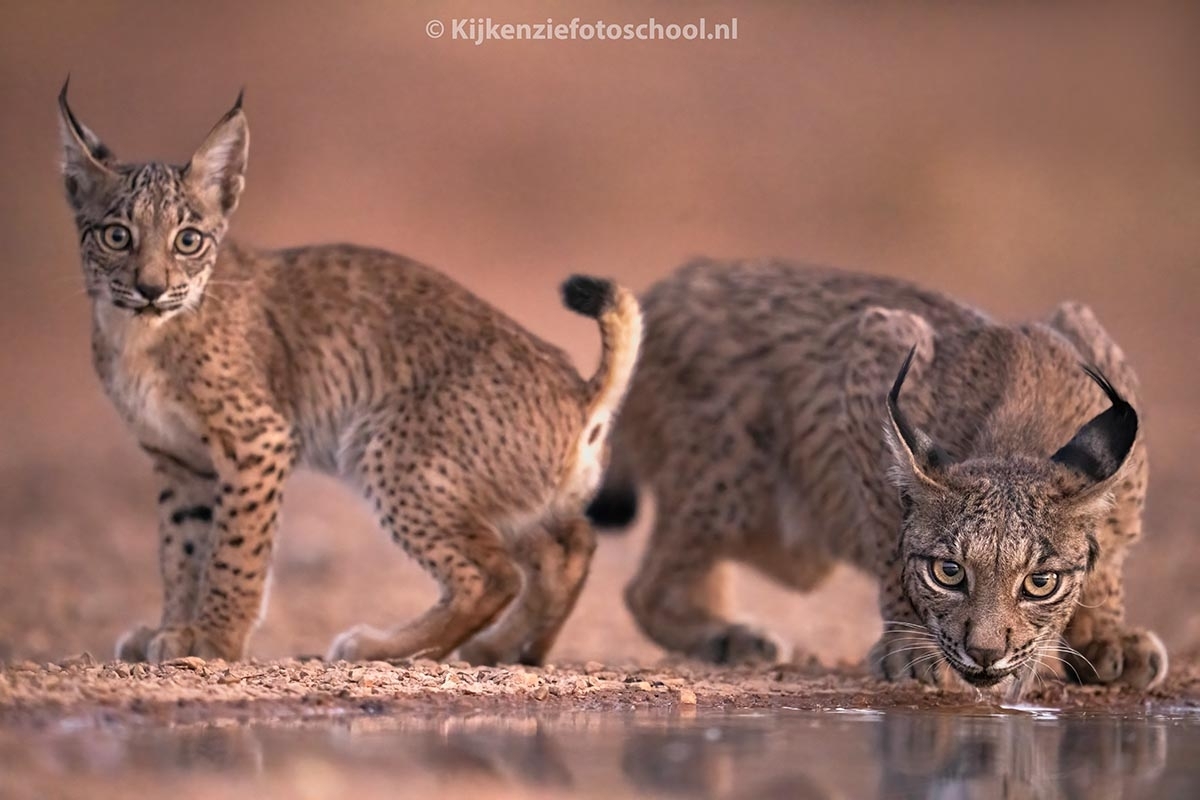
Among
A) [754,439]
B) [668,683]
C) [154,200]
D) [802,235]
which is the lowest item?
[668,683]

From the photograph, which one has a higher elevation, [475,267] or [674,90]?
[674,90]

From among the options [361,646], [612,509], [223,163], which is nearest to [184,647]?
[361,646]

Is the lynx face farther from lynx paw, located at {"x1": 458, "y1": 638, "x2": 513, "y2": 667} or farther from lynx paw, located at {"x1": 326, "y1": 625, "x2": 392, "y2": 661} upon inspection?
lynx paw, located at {"x1": 326, "y1": 625, "x2": 392, "y2": 661}

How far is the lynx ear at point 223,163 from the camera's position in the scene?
636 centimetres

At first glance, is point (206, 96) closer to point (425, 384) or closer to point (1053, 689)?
point (425, 384)

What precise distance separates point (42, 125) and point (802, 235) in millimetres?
6992

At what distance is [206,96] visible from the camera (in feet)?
45.6

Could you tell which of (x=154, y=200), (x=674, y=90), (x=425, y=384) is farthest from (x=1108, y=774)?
(x=674, y=90)

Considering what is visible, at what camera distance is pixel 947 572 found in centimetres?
552

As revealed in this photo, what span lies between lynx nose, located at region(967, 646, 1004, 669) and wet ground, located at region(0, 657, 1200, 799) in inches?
7.0

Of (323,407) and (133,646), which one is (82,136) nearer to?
(323,407)

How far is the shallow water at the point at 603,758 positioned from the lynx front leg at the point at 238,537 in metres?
1.64

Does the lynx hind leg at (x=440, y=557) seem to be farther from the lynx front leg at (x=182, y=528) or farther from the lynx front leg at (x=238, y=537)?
the lynx front leg at (x=182, y=528)

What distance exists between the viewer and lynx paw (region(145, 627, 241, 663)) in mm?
6188
